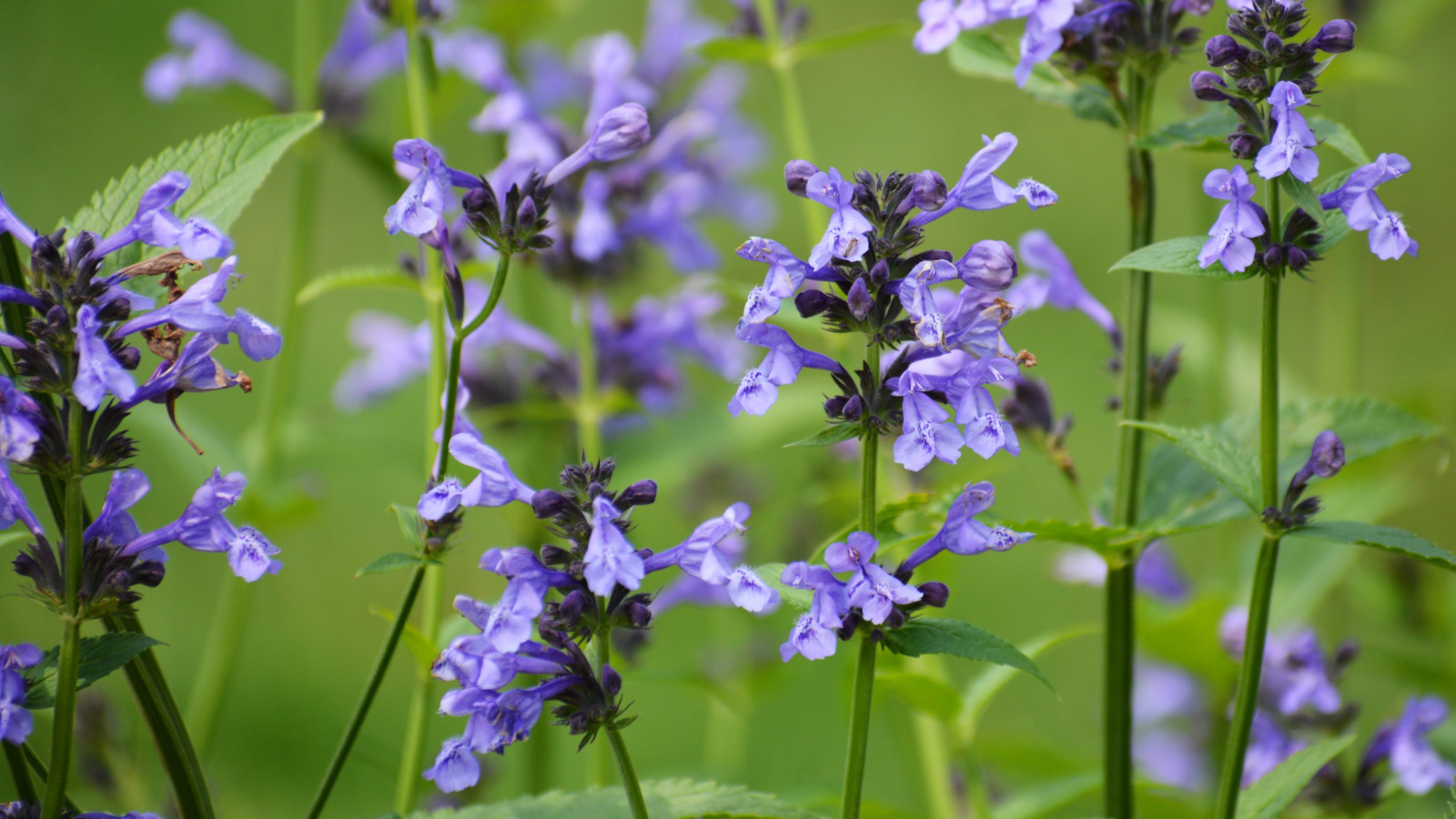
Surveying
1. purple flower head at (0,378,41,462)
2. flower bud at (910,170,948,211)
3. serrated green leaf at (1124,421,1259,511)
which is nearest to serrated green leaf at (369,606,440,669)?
purple flower head at (0,378,41,462)

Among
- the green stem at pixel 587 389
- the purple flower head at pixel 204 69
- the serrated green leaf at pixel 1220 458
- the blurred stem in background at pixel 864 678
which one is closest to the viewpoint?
the blurred stem in background at pixel 864 678

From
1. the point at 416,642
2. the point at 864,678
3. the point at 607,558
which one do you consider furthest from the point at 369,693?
the point at 864,678

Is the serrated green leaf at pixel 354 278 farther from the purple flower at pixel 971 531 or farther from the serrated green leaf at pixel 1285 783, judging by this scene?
the serrated green leaf at pixel 1285 783

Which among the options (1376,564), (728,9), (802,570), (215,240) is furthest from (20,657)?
(728,9)

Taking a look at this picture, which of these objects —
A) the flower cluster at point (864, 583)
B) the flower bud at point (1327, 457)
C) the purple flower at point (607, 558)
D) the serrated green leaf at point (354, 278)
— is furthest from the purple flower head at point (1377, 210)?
the serrated green leaf at point (354, 278)

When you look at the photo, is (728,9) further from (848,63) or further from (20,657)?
(20,657)

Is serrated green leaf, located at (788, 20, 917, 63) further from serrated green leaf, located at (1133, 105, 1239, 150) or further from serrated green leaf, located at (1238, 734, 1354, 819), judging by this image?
serrated green leaf, located at (1238, 734, 1354, 819)
